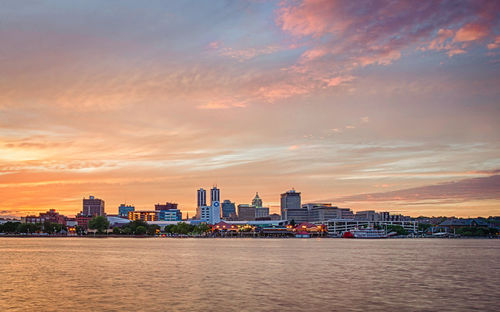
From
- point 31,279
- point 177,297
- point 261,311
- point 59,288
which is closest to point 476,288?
point 261,311

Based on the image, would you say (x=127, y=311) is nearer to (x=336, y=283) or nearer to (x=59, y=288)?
(x=59, y=288)

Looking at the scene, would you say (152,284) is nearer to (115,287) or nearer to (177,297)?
(115,287)

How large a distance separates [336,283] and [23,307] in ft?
105

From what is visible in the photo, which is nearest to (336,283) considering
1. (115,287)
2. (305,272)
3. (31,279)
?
(305,272)

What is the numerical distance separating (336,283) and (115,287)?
23.8 meters

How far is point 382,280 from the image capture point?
191ft

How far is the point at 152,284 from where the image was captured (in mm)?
54125

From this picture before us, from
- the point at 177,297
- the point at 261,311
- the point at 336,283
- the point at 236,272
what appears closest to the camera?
the point at 261,311

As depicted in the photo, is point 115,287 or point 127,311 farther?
point 115,287

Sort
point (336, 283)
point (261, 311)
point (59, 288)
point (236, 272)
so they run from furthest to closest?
point (236, 272), point (336, 283), point (59, 288), point (261, 311)

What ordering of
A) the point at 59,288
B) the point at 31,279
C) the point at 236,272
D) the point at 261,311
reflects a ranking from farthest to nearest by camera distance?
1. the point at 236,272
2. the point at 31,279
3. the point at 59,288
4. the point at 261,311

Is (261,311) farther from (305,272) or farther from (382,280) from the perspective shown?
(305,272)

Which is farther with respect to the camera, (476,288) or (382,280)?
(382,280)

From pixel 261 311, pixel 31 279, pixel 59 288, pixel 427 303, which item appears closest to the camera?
pixel 261 311
